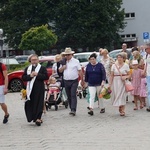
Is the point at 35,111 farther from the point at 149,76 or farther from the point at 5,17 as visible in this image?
the point at 5,17

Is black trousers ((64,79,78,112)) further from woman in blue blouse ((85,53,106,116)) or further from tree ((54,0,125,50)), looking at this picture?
tree ((54,0,125,50))

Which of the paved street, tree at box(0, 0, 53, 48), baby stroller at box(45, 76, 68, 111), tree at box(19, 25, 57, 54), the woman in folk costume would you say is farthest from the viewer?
tree at box(0, 0, 53, 48)

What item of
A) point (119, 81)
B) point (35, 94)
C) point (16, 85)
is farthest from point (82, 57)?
point (35, 94)

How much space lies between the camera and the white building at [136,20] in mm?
60841

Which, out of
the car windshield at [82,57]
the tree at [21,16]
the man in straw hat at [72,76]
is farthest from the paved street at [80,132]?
the tree at [21,16]

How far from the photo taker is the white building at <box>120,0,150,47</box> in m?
60.8

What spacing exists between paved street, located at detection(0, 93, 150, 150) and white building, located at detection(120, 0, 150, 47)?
159 feet

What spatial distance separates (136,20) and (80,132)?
53.3 metres

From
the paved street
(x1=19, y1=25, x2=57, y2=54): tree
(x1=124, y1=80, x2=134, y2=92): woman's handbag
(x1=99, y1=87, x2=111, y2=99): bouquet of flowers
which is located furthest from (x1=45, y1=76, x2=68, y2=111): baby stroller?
(x1=19, y1=25, x2=57, y2=54): tree

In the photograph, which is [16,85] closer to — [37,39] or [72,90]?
[72,90]

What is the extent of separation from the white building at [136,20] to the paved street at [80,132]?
48.6 meters

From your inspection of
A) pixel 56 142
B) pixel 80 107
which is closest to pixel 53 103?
pixel 80 107

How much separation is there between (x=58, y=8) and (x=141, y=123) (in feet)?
135

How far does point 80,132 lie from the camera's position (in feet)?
32.1
